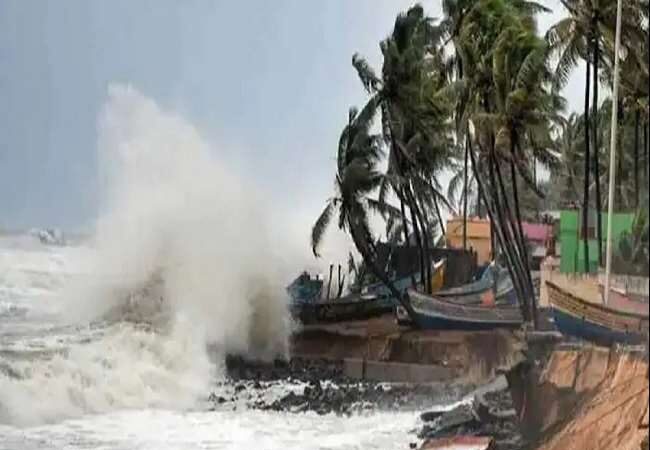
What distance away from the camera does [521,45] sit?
589cm

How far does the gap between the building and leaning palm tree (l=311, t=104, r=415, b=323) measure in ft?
1.59

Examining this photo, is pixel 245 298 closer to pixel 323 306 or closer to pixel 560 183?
pixel 323 306

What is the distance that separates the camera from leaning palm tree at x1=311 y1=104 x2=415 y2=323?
21.3 ft

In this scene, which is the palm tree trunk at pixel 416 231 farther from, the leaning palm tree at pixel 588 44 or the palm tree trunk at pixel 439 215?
the leaning palm tree at pixel 588 44

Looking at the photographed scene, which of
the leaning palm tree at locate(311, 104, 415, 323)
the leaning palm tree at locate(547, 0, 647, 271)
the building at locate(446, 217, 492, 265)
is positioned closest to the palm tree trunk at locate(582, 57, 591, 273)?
the leaning palm tree at locate(547, 0, 647, 271)

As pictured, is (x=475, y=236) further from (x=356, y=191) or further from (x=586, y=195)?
(x=586, y=195)

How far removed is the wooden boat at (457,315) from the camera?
19.5 feet

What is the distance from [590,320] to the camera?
4.96 m

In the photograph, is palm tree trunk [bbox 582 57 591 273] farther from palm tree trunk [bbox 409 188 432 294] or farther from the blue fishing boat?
palm tree trunk [bbox 409 188 432 294]

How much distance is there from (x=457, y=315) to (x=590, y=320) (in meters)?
1.33

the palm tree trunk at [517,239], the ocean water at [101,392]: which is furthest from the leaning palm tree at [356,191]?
the ocean water at [101,392]

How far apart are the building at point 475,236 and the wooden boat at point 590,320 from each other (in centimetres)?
63

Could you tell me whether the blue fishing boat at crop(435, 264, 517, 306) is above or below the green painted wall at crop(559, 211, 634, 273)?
below

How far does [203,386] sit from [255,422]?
1.51 ft
